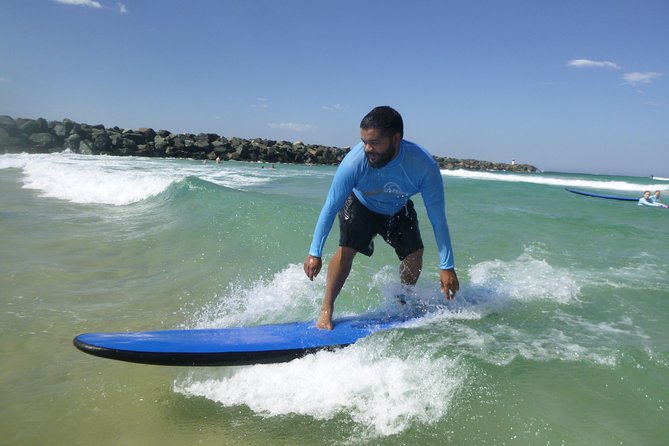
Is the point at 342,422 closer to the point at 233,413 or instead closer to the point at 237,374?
the point at 233,413

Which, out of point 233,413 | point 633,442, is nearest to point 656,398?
point 633,442

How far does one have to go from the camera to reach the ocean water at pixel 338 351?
94.4 inches

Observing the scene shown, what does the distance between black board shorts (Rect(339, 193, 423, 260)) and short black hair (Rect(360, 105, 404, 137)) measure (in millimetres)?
709

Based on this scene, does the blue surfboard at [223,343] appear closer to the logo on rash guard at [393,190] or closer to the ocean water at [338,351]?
the ocean water at [338,351]

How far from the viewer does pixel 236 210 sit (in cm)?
908

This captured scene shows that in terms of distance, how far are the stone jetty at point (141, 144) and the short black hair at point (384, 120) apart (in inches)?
1444

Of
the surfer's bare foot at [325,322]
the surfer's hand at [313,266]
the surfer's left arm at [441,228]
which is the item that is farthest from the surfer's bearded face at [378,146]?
the surfer's bare foot at [325,322]

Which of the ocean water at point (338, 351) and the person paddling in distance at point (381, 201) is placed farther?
the person paddling in distance at point (381, 201)

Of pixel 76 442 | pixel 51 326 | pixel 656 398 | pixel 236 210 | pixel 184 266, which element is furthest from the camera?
pixel 236 210

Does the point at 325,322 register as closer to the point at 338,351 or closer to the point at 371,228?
the point at 338,351

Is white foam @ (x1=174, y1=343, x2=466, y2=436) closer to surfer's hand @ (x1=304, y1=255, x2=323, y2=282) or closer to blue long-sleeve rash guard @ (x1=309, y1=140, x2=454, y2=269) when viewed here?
surfer's hand @ (x1=304, y1=255, x2=323, y2=282)

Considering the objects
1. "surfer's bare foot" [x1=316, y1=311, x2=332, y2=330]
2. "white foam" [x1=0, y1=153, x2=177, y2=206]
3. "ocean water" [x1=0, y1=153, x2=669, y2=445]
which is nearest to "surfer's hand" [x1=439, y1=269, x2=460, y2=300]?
"ocean water" [x1=0, y1=153, x2=669, y2=445]

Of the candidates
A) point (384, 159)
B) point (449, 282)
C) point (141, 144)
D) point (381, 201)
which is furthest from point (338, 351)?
point (141, 144)

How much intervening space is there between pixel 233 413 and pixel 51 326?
6.68 feet
